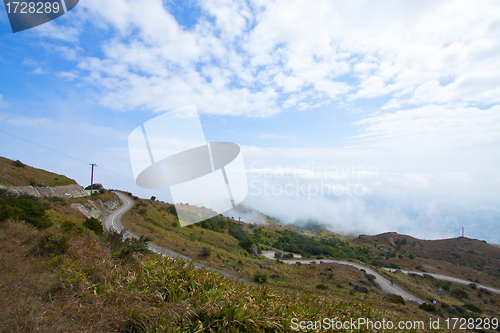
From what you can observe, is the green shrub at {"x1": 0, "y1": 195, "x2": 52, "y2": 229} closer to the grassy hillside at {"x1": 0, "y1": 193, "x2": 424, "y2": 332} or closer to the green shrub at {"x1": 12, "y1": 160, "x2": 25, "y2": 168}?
the grassy hillside at {"x1": 0, "y1": 193, "x2": 424, "y2": 332}

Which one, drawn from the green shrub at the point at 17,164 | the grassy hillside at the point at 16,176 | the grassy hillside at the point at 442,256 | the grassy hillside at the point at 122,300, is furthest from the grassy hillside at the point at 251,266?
the green shrub at the point at 17,164

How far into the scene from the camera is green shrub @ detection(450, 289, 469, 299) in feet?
151

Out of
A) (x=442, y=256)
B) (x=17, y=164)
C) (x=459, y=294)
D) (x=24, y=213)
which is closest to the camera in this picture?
(x=24, y=213)

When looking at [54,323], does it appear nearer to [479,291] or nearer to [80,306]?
[80,306]

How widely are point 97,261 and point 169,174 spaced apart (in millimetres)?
4495

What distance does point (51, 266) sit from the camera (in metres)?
→ 6.18

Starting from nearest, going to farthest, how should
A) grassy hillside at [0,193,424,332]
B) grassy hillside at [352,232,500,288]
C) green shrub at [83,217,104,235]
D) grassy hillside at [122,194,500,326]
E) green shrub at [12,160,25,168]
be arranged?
1. grassy hillside at [0,193,424,332]
2. green shrub at [83,217,104,235]
3. grassy hillside at [122,194,500,326]
4. green shrub at [12,160,25,168]
5. grassy hillside at [352,232,500,288]

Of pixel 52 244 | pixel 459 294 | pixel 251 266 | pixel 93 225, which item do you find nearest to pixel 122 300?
pixel 52 244

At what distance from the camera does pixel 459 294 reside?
4759cm

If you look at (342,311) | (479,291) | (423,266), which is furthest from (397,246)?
(342,311)

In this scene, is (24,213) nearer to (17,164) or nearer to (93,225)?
(93,225)

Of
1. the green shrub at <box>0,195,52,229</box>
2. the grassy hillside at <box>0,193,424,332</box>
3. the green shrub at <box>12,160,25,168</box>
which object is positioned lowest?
the grassy hillside at <box>0,193,424,332</box>

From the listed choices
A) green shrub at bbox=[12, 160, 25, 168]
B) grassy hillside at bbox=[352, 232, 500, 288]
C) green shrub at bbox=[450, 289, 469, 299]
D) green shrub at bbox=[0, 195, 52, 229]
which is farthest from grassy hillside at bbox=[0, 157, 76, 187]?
grassy hillside at bbox=[352, 232, 500, 288]

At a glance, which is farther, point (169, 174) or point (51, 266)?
point (169, 174)
